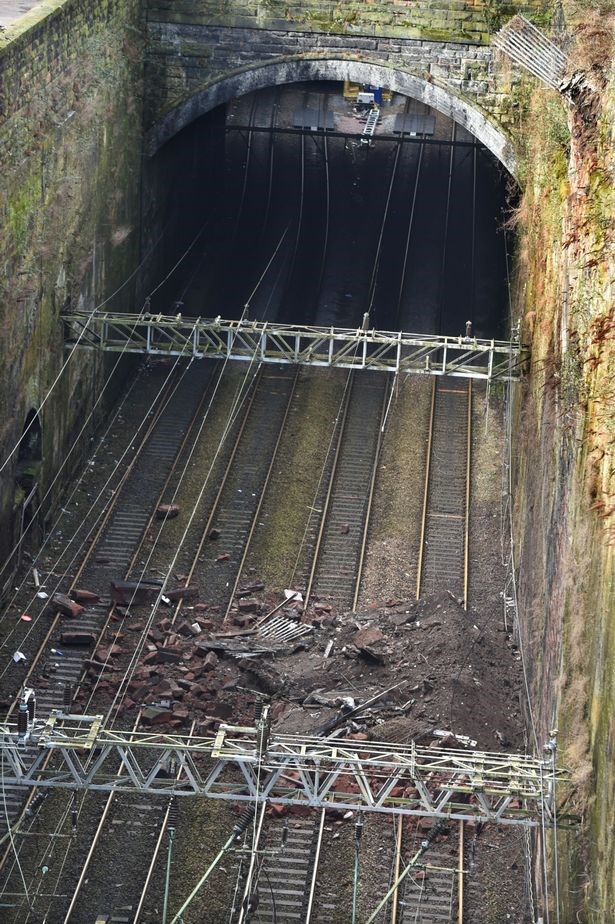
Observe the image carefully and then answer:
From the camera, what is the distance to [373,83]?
35.7m

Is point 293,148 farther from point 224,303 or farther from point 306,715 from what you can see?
point 306,715

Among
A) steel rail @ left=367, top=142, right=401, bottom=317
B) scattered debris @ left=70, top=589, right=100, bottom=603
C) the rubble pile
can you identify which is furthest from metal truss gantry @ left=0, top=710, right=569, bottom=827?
steel rail @ left=367, top=142, right=401, bottom=317

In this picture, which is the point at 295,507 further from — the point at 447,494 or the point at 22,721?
the point at 22,721

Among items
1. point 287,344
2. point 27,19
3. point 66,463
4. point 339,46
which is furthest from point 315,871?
point 339,46

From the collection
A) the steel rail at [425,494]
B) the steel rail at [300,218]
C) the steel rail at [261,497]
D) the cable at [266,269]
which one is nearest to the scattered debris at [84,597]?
the steel rail at [261,497]

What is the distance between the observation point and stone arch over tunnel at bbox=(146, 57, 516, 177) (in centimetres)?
3538

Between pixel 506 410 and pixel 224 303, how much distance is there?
855 centimetres

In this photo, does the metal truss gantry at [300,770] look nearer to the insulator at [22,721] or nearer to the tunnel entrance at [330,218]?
the insulator at [22,721]

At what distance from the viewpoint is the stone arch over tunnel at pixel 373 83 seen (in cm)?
3538

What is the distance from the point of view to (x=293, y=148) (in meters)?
49.5

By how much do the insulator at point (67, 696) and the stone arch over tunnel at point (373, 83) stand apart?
15.3m

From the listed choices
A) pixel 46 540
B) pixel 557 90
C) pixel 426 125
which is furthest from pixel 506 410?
pixel 426 125

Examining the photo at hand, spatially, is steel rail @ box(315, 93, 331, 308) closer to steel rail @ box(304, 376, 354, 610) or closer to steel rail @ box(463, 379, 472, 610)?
steel rail @ box(304, 376, 354, 610)

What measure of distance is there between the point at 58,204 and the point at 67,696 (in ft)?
31.3
